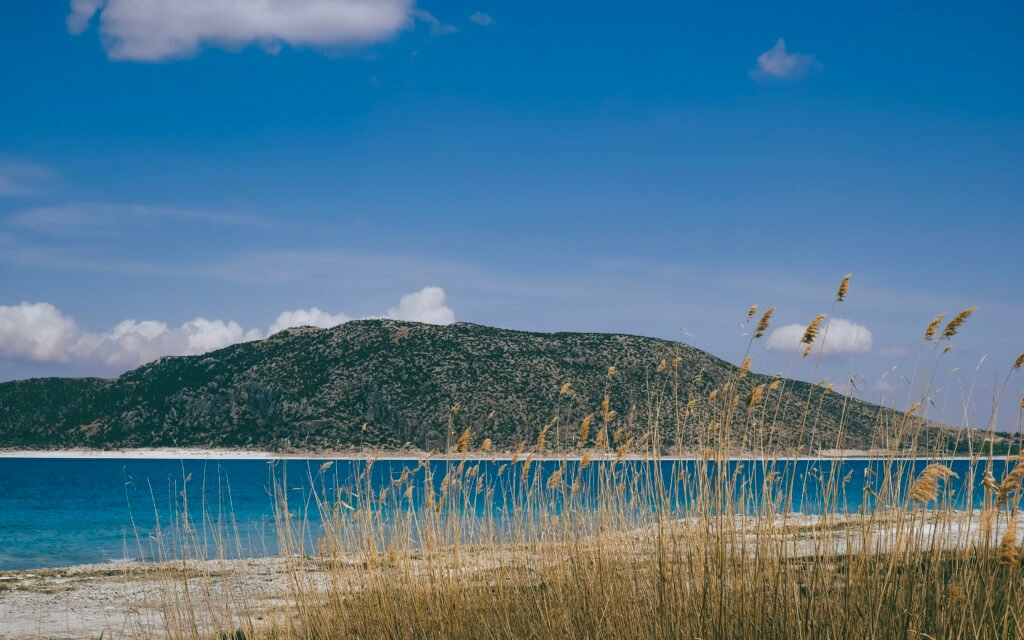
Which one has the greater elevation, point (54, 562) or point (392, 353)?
point (392, 353)

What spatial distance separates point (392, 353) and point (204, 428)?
15281 millimetres

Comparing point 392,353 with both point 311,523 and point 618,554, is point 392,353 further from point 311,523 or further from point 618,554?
point 618,554

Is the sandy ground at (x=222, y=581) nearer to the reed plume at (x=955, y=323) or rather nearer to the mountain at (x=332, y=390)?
the reed plume at (x=955, y=323)

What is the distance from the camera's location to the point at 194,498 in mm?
42719

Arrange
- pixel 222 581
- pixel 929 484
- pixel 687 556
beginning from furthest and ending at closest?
pixel 222 581, pixel 687 556, pixel 929 484

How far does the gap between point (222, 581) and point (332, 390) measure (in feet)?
171

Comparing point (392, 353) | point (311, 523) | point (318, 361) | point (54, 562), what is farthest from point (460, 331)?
point (54, 562)

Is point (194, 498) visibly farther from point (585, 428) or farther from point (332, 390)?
point (585, 428)

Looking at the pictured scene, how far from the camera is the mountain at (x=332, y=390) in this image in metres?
50.0

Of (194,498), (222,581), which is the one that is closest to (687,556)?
(222,581)

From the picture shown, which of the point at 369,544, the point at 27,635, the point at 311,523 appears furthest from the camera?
the point at 311,523

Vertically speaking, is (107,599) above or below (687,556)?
below

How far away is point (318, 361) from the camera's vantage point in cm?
6172

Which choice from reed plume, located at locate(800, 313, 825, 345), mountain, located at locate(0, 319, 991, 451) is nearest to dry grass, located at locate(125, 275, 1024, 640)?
reed plume, located at locate(800, 313, 825, 345)
